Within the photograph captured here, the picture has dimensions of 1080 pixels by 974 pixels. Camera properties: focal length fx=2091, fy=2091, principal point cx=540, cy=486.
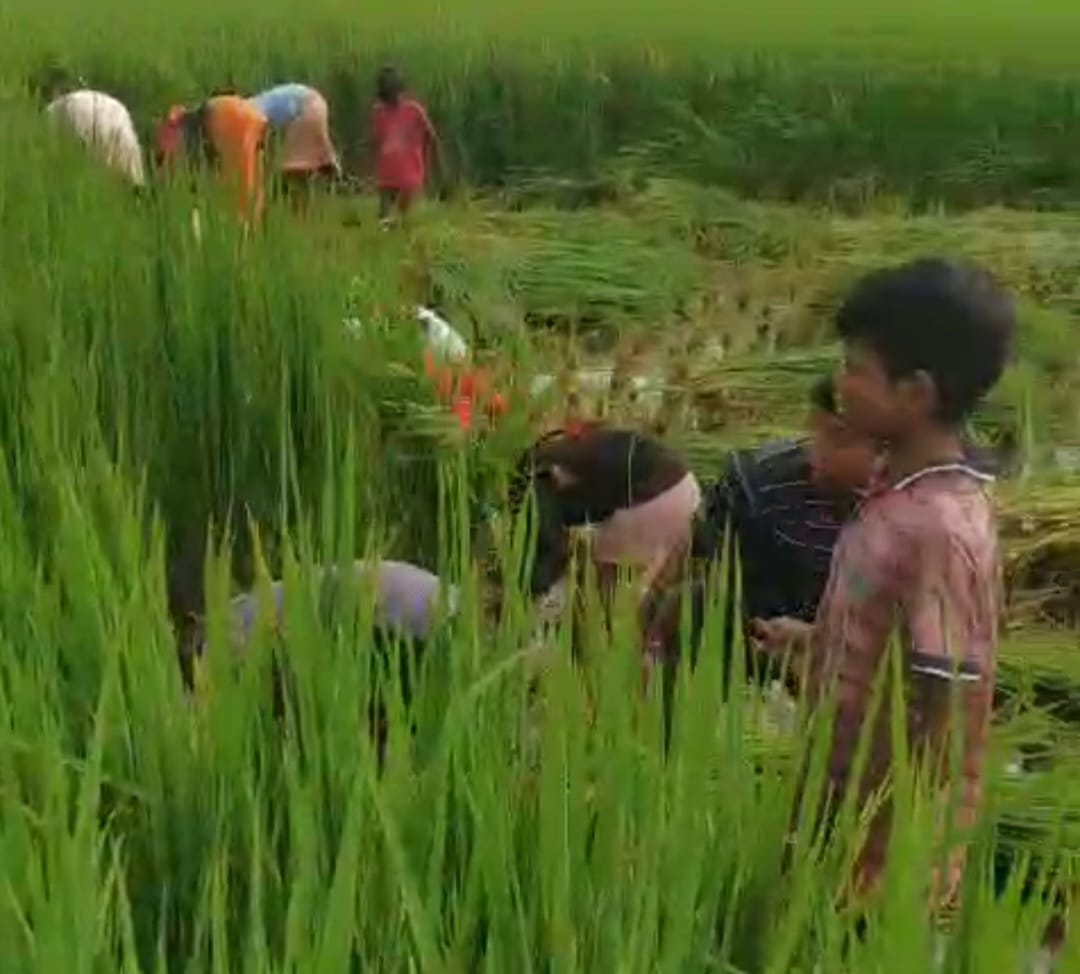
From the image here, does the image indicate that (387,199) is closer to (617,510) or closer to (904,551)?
(617,510)

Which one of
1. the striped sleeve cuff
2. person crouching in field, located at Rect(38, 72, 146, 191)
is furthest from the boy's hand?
person crouching in field, located at Rect(38, 72, 146, 191)

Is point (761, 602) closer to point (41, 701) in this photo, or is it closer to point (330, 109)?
point (41, 701)

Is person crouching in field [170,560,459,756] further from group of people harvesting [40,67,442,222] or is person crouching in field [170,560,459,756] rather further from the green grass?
group of people harvesting [40,67,442,222]

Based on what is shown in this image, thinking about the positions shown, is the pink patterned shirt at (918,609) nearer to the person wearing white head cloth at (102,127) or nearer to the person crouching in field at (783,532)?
the person crouching in field at (783,532)

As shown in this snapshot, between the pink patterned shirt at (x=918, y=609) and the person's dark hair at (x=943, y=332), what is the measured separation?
0.09 meters

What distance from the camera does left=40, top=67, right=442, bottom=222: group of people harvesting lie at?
4.60 meters

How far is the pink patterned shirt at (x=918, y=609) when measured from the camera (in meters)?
1.83

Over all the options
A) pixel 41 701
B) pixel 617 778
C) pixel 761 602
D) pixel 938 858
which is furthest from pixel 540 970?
pixel 761 602

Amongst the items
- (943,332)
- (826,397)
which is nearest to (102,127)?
(826,397)

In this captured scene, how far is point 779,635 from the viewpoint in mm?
2279

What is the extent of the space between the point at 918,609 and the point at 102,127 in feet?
12.2

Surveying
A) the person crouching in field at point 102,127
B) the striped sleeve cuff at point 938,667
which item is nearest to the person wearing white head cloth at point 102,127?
the person crouching in field at point 102,127

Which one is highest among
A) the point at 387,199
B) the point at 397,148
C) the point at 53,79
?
the point at 53,79

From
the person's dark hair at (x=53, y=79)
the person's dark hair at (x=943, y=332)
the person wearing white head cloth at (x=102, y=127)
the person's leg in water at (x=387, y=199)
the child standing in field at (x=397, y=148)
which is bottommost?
the person's leg in water at (x=387, y=199)
